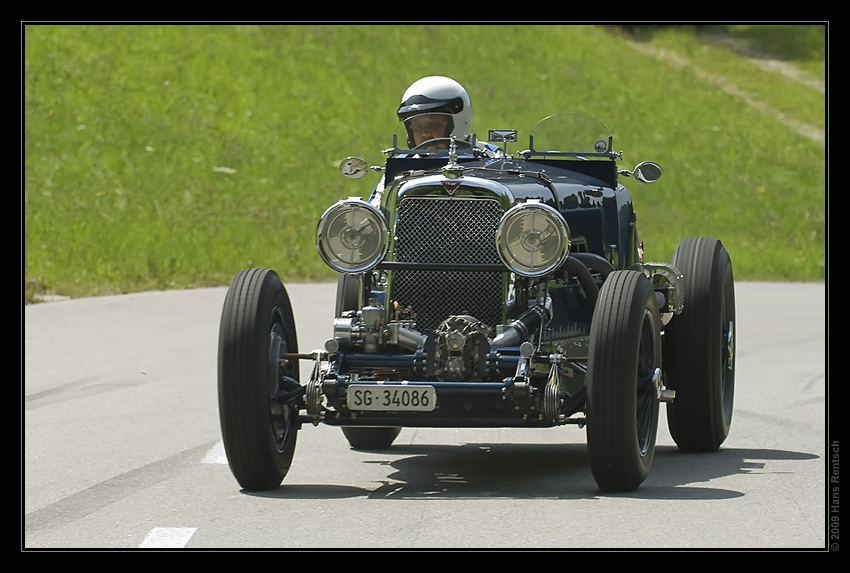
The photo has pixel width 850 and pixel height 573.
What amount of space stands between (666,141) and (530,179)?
1122 inches

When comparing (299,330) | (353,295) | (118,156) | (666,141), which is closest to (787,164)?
(666,141)

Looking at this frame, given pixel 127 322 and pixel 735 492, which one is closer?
pixel 735 492

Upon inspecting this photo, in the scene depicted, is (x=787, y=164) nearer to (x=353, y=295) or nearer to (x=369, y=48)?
(x=369, y=48)

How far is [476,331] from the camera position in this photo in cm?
794

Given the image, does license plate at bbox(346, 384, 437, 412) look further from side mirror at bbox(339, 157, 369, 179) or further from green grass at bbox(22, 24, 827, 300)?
green grass at bbox(22, 24, 827, 300)

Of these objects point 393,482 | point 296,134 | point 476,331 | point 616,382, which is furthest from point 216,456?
point 296,134

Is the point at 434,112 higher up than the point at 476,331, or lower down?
higher up

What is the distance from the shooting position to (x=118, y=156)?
3195 centimetres

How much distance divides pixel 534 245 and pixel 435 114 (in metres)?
2.12

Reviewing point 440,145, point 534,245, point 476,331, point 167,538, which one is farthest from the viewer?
point 440,145

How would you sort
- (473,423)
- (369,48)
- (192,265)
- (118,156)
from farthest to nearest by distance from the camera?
1. (369,48)
2. (118,156)
3. (192,265)
4. (473,423)

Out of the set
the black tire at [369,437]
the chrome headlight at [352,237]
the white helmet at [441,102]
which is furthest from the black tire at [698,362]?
the chrome headlight at [352,237]

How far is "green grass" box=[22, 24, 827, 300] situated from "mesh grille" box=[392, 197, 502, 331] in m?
14.5

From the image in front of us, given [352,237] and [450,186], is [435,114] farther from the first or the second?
[352,237]
